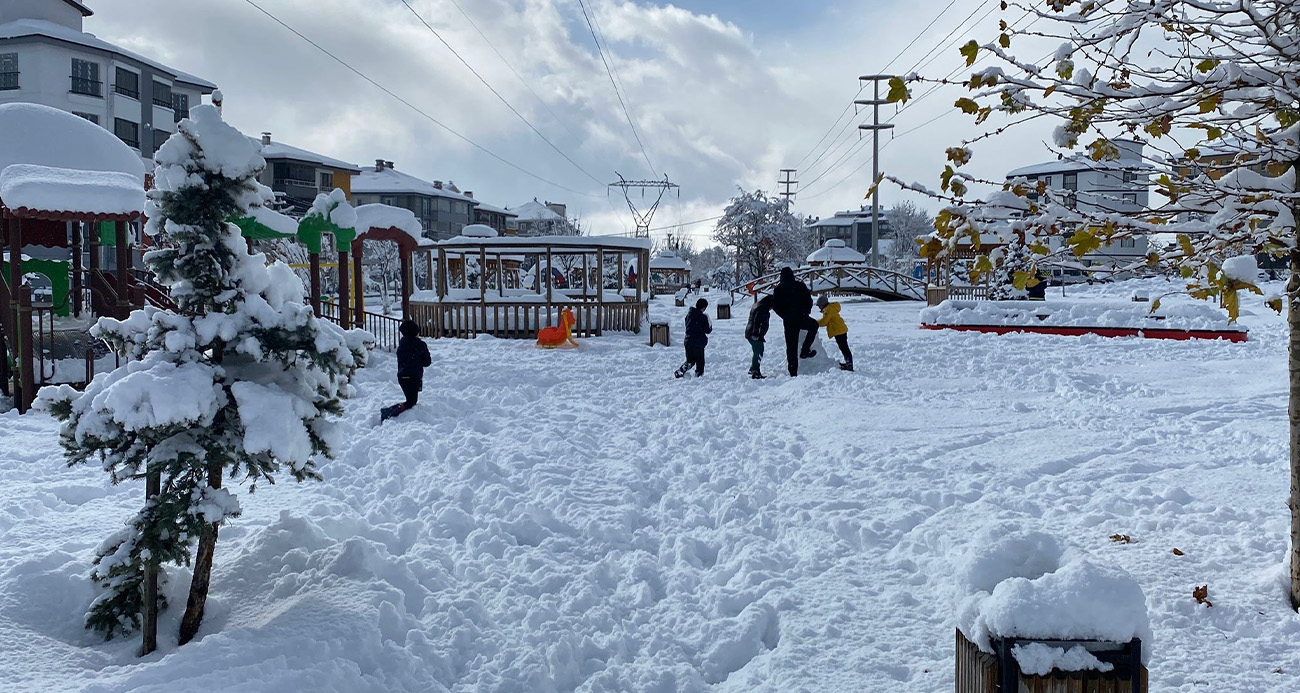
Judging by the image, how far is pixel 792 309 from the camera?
13.1 meters

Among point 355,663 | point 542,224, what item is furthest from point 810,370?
point 542,224

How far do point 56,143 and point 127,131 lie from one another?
3272cm

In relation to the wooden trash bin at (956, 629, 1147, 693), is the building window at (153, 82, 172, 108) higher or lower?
higher

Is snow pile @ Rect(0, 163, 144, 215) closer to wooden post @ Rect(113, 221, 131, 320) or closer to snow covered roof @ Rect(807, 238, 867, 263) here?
wooden post @ Rect(113, 221, 131, 320)

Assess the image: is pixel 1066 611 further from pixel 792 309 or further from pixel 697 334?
pixel 697 334

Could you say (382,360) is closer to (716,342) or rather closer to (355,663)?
(716,342)

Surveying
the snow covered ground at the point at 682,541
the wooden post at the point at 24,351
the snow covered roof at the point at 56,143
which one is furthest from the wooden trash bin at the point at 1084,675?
the snow covered roof at the point at 56,143

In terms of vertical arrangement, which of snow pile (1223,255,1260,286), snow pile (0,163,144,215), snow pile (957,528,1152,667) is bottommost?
snow pile (957,528,1152,667)

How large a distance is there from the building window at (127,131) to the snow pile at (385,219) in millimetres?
28675

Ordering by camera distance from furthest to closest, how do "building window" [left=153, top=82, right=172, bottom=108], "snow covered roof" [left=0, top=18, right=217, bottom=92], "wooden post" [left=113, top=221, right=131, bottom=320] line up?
1. "building window" [left=153, top=82, right=172, bottom=108]
2. "snow covered roof" [left=0, top=18, right=217, bottom=92]
3. "wooden post" [left=113, top=221, right=131, bottom=320]

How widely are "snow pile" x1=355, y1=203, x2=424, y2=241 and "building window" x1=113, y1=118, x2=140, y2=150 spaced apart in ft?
94.1

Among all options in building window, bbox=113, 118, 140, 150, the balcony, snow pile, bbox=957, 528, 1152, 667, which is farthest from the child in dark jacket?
the balcony

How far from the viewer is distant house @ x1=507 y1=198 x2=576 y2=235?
76938 millimetres

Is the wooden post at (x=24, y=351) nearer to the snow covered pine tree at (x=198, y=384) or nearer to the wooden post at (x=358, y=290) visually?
the wooden post at (x=358, y=290)
